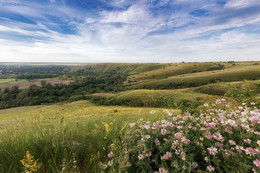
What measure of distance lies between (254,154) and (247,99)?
622 centimetres

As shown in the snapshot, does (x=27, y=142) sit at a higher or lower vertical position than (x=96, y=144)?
higher

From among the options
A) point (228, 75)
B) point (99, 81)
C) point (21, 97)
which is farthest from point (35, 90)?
point (228, 75)

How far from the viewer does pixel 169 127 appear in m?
3.03

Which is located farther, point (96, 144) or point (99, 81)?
point (99, 81)

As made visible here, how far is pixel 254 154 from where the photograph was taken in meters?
1.89

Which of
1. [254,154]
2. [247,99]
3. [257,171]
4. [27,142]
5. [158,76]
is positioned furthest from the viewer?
[158,76]

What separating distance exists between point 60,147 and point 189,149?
2618mm

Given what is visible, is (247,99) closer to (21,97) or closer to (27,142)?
(27,142)

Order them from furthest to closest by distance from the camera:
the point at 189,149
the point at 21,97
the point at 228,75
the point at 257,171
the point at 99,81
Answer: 1. the point at 99,81
2. the point at 21,97
3. the point at 228,75
4. the point at 189,149
5. the point at 257,171

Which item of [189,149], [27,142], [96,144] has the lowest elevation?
[96,144]

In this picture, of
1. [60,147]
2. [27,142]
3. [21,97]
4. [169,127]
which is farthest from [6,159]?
[21,97]

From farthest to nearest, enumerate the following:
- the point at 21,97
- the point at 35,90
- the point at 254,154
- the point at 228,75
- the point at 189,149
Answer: the point at 35,90 → the point at 21,97 → the point at 228,75 → the point at 189,149 → the point at 254,154

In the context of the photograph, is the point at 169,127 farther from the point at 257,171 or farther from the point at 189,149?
the point at 257,171

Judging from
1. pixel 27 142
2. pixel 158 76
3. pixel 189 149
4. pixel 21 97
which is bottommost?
pixel 21 97
